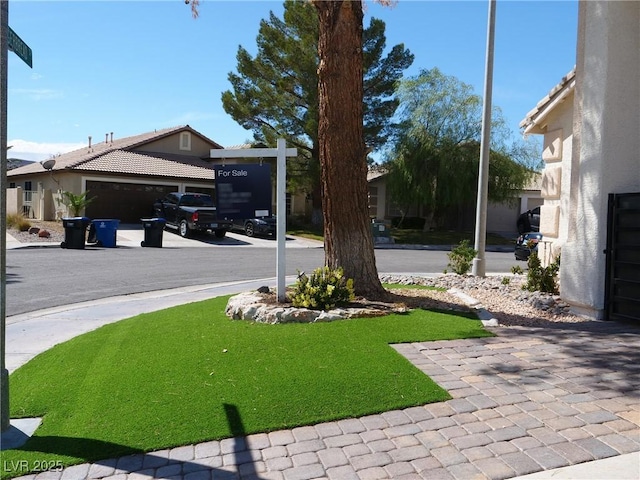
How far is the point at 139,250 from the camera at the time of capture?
19.4 metres

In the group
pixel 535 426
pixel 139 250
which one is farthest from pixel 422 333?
pixel 139 250

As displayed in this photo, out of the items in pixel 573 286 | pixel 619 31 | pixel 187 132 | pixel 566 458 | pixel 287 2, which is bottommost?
pixel 566 458

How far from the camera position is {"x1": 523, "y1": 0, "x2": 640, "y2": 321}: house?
6984 millimetres

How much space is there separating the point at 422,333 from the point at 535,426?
247 centimetres

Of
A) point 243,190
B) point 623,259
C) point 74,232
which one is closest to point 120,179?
point 74,232

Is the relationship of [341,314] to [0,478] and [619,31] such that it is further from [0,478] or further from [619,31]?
[619,31]

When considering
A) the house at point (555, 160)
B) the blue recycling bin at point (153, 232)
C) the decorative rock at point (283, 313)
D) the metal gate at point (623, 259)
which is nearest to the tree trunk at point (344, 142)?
the decorative rock at point (283, 313)

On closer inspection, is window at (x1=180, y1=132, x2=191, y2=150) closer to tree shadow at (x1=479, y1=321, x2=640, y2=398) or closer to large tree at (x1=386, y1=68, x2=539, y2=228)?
large tree at (x1=386, y1=68, x2=539, y2=228)

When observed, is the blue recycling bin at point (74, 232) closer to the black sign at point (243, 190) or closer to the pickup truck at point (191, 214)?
the pickup truck at point (191, 214)

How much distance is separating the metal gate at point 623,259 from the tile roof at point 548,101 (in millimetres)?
2723

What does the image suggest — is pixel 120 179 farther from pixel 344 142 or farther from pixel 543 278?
→ pixel 543 278

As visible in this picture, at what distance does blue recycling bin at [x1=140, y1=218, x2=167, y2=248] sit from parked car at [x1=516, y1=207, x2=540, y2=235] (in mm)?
19718

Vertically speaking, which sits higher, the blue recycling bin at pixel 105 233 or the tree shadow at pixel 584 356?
the blue recycling bin at pixel 105 233

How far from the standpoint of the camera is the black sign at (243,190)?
793cm
